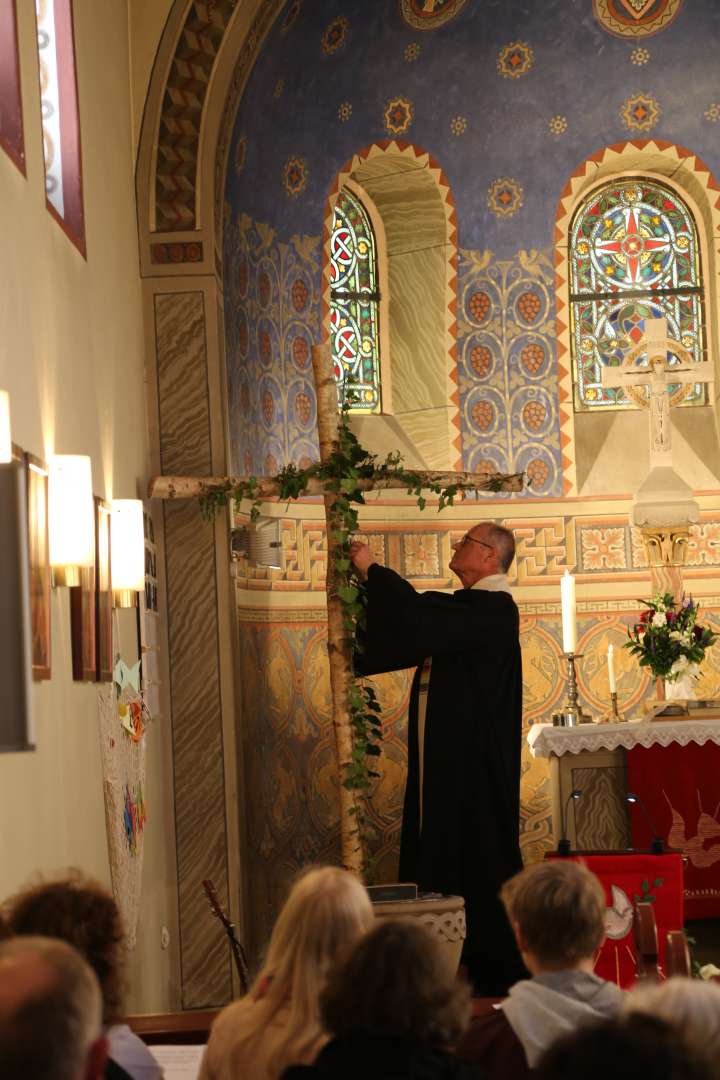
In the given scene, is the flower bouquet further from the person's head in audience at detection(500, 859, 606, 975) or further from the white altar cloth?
the person's head in audience at detection(500, 859, 606, 975)

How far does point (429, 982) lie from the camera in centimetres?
233

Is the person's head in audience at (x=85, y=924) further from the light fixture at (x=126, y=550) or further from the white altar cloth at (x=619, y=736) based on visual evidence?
the white altar cloth at (x=619, y=736)

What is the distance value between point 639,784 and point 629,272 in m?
4.68

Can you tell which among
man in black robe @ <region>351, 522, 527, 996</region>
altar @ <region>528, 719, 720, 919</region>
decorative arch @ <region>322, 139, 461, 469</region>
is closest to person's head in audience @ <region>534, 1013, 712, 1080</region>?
man in black robe @ <region>351, 522, 527, 996</region>

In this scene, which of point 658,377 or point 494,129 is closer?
point 658,377

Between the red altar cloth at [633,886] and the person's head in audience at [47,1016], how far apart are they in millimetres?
4286

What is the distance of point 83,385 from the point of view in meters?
6.32

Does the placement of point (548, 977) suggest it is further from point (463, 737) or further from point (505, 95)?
point (505, 95)

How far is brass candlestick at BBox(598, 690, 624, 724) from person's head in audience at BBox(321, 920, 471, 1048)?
6874 millimetres

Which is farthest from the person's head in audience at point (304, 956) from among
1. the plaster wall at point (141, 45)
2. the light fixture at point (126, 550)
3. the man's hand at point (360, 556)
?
the plaster wall at point (141, 45)

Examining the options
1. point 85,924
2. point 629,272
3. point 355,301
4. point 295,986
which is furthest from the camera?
point 629,272

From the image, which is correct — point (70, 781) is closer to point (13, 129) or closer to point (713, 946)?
point (13, 129)

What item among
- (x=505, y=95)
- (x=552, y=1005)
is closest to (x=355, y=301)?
(x=505, y=95)

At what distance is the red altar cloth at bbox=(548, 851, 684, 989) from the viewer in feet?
19.8
